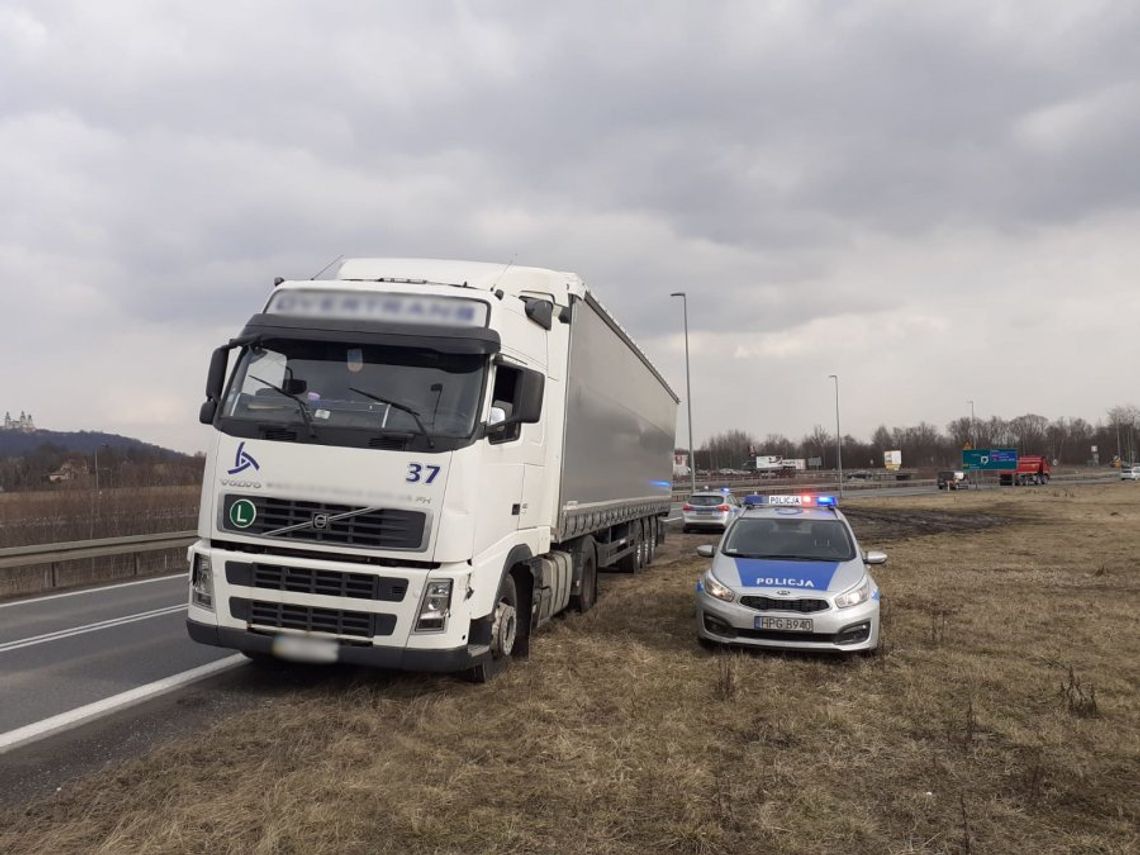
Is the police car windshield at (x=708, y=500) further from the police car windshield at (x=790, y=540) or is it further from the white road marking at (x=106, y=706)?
the white road marking at (x=106, y=706)

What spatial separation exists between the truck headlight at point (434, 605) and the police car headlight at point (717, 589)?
3.17m

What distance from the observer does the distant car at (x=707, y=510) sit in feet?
89.7

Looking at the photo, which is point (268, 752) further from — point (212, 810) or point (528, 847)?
point (528, 847)

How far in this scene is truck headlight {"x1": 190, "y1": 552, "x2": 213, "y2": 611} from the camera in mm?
6066

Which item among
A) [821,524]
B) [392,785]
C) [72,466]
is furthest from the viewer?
[72,466]

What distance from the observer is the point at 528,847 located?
382 centimetres

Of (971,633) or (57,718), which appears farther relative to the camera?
(971,633)

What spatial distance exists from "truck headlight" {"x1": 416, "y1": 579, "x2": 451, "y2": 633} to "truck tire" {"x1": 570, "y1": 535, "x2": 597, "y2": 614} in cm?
400

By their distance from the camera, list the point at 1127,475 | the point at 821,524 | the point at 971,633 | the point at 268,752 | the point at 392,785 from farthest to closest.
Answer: the point at 1127,475 < the point at 821,524 < the point at 971,633 < the point at 268,752 < the point at 392,785

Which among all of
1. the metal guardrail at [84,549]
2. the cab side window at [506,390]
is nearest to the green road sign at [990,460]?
the metal guardrail at [84,549]

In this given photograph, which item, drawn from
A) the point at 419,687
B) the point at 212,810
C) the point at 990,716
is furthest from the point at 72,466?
the point at 990,716

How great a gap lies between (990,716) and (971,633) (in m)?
3.21

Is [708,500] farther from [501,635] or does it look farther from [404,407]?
[404,407]

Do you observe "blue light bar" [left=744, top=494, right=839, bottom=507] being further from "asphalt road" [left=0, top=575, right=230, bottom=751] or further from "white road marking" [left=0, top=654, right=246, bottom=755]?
"asphalt road" [left=0, top=575, right=230, bottom=751]
